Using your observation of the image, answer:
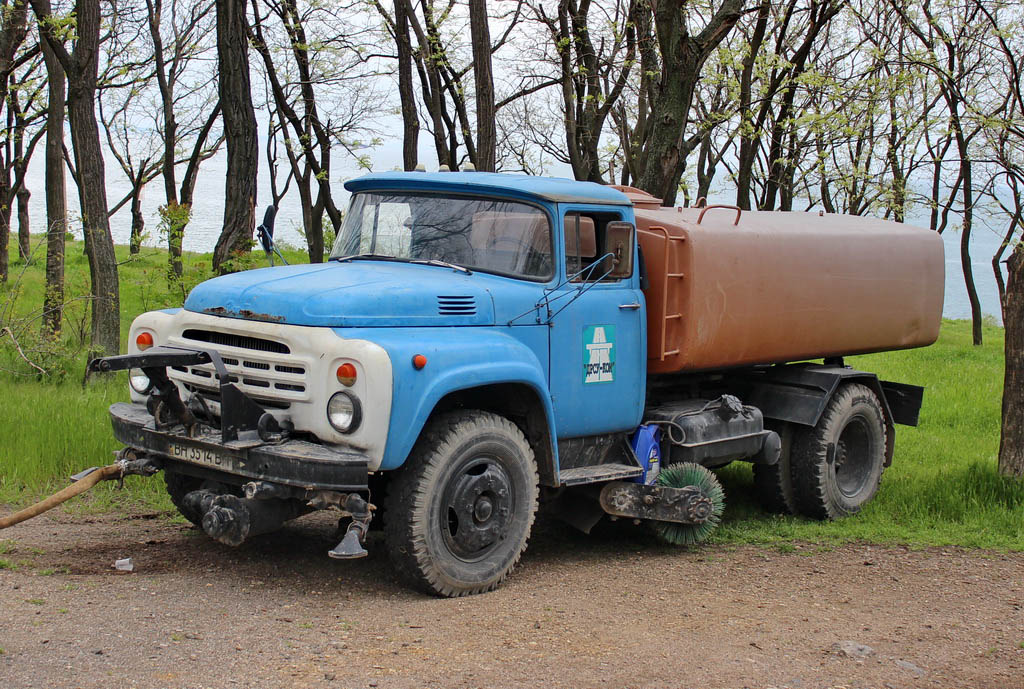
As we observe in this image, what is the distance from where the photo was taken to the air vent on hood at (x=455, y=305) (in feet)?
19.4

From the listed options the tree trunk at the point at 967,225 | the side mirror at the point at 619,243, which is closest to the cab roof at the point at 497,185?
the side mirror at the point at 619,243

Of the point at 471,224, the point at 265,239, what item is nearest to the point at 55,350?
the point at 265,239

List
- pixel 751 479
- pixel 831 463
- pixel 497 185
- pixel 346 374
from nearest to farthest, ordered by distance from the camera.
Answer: pixel 346 374
pixel 497 185
pixel 831 463
pixel 751 479

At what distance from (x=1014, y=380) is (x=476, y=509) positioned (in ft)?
16.6

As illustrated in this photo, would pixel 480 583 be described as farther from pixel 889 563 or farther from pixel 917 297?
pixel 917 297

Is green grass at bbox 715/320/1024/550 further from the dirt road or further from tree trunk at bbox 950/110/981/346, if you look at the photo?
tree trunk at bbox 950/110/981/346

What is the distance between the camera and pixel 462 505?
5.89m

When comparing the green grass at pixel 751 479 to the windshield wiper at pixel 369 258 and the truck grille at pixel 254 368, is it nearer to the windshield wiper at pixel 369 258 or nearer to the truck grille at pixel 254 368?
the truck grille at pixel 254 368

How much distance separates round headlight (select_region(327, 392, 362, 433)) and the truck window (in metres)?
1.87

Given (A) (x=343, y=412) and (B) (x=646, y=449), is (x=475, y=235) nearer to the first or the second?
(A) (x=343, y=412)

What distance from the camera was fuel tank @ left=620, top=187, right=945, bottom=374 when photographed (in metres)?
7.12

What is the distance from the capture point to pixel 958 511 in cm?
811

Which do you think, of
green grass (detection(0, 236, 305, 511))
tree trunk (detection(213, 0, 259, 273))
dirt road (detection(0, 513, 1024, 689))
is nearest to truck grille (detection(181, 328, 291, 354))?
dirt road (detection(0, 513, 1024, 689))

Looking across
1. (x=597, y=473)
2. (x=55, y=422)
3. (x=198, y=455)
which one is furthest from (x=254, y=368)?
(x=55, y=422)
